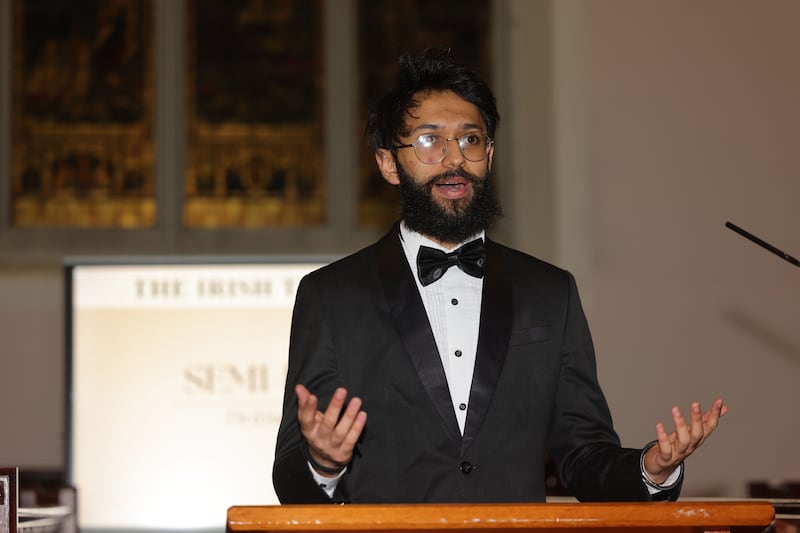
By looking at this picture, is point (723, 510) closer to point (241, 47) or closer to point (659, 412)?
point (659, 412)

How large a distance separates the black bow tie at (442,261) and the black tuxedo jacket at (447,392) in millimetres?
35

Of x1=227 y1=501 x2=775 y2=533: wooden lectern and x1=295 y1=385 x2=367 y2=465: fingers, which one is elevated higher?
x1=295 y1=385 x2=367 y2=465: fingers

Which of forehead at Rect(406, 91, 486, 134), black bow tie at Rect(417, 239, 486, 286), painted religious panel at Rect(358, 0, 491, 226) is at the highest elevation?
painted religious panel at Rect(358, 0, 491, 226)

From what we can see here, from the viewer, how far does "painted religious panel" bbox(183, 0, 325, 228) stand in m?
6.05

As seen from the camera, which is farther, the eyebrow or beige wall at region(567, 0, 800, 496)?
beige wall at region(567, 0, 800, 496)

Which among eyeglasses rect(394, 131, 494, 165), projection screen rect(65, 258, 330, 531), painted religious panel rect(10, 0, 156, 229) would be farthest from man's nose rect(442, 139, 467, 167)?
painted religious panel rect(10, 0, 156, 229)

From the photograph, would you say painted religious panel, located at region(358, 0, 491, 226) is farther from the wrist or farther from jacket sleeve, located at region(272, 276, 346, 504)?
the wrist

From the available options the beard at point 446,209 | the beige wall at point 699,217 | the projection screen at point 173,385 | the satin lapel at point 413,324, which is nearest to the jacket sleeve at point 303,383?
the satin lapel at point 413,324

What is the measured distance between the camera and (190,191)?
603 centimetres

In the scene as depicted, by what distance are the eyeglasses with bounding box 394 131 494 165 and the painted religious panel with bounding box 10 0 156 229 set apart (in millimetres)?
4005

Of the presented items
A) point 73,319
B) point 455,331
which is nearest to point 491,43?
point 73,319

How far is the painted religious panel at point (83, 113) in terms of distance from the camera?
596 centimetres

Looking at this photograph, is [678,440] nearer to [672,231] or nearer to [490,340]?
[490,340]

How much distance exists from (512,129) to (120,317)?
2.26 m
